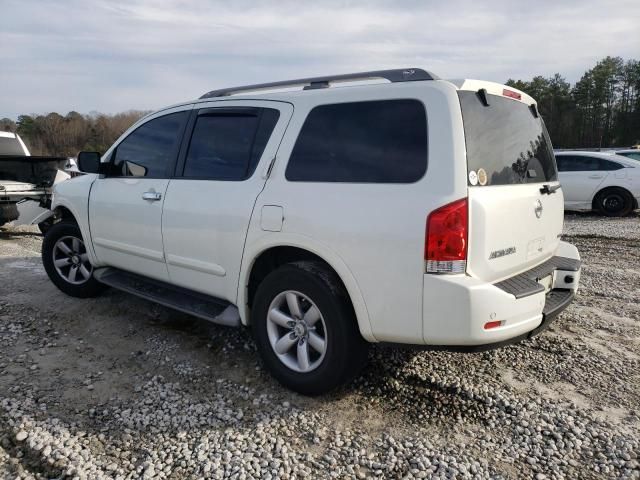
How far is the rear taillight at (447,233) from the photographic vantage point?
244 centimetres

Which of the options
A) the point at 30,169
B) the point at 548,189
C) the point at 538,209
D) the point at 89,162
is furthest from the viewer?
the point at 30,169

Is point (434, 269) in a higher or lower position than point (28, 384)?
higher

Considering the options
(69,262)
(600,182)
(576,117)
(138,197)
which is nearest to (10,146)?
(69,262)

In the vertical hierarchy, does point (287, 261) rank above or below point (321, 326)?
above

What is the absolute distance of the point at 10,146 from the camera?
9.94 meters

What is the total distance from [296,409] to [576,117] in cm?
5419

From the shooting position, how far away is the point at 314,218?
2.86m

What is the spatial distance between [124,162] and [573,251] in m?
3.82

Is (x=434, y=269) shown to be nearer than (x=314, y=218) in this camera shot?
Yes

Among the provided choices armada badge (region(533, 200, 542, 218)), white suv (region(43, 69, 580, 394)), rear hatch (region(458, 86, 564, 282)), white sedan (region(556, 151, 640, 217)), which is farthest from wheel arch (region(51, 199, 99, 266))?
white sedan (region(556, 151, 640, 217))

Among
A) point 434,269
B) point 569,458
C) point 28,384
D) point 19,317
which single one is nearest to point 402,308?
point 434,269

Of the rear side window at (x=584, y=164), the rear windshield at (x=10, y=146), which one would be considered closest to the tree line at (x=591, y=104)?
the rear side window at (x=584, y=164)

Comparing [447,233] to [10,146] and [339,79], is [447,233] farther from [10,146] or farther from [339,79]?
[10,146]

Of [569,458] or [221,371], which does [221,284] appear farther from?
[569,458]
